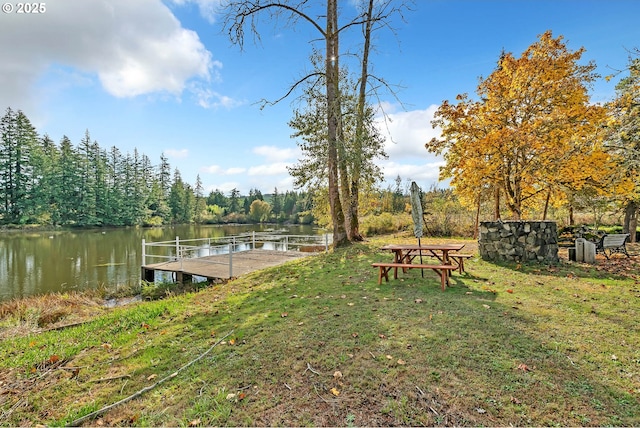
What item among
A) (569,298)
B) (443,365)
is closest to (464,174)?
(569,298)

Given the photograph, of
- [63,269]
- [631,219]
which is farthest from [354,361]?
[63,269]

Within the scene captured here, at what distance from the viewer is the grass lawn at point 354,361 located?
7.78ft

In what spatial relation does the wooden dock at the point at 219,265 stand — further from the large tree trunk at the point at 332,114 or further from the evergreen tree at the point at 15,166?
the evergreen tree at the point at 15,166

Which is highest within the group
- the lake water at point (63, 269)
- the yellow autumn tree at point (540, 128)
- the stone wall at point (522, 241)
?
the yellow autumn tree at point (540, 128)

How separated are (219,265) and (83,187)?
143 feet

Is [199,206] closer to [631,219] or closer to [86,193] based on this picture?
[86,193]

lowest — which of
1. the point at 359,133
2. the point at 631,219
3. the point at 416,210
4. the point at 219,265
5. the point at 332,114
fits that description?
the point at 219,265

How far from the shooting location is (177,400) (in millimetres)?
2623

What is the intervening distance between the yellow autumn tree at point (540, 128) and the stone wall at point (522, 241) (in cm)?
362

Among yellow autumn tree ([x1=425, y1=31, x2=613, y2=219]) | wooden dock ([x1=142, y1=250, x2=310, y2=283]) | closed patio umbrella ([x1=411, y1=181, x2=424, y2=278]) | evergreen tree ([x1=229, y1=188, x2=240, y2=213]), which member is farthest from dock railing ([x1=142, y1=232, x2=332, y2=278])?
evergreen tree ([x1=229, y1=188, x2=240, y2=213])

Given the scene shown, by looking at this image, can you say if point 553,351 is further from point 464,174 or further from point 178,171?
point 178,171

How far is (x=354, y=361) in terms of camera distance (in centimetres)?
302

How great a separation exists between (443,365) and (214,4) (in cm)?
1072

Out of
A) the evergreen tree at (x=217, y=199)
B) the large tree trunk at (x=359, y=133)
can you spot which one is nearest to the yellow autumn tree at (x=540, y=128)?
the large tree trunk at (x=359, y=133)
